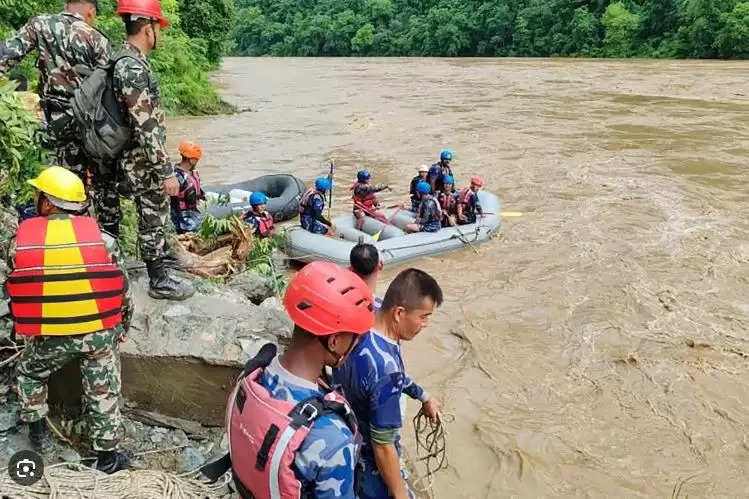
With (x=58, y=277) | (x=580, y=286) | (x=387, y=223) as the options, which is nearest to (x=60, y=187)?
(x=58, y=277)

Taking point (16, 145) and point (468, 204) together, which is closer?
point (16, 145)

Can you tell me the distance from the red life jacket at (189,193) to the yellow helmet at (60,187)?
426 cm

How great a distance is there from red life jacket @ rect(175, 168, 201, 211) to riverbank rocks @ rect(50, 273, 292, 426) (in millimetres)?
3534

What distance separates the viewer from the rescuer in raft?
238 centimetres

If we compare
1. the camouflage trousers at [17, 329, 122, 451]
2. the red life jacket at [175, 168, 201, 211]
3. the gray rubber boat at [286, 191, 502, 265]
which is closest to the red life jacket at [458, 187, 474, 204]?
the gray rubber boat at [286, 191, 502, 265]

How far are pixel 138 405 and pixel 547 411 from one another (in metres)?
3.04

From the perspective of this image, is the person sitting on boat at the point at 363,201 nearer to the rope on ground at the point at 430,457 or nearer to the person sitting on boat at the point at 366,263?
the rope on ground at the point at 430,457

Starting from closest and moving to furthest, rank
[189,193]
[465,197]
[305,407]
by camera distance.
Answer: [305,407] < [189,193] < [465,197]

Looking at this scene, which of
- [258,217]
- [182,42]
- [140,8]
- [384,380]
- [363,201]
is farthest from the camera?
[182,42]

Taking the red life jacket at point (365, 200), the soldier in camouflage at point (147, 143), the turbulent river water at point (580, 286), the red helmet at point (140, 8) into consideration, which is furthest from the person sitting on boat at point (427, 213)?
the red helmet at point (140, 8)

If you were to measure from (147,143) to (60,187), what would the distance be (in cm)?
68
